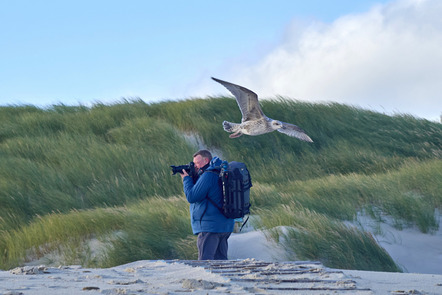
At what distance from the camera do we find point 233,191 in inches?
256

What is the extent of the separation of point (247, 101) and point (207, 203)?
2.64 metres

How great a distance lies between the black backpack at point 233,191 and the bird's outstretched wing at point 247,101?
2.15m

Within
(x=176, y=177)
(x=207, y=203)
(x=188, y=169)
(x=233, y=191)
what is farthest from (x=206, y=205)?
(x=176, y=177)

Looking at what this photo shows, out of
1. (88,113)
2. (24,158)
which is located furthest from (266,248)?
(88,113)

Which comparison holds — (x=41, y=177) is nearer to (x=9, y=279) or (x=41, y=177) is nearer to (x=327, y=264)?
(x=327, y=264)

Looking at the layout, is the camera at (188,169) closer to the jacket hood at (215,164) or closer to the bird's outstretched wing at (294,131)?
the jacket hood at (215,164)

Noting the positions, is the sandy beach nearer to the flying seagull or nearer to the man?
the man

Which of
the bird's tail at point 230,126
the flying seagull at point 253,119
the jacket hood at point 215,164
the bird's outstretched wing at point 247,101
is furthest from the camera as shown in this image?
the bird's tail at point 230,126

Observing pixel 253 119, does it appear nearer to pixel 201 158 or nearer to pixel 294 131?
pixel 294 131

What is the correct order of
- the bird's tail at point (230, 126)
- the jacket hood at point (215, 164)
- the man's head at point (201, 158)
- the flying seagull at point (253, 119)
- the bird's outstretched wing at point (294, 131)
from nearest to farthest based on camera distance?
the jacket hood at point (215, 164) → the man's head at point (201, 158) → the flying seagull at point (253, 119) → the bird's outstretched wing at point (294, 131) → the bird's tail at point (230, 126)

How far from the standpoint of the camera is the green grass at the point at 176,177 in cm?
840

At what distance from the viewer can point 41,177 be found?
41.4 ft

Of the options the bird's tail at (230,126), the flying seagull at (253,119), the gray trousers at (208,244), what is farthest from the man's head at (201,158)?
the bird's tail at (230,126)

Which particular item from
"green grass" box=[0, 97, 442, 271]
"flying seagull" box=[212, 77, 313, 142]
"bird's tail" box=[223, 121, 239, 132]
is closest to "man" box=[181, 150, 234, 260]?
"green grass" box=[0, 97, 442, 271]
